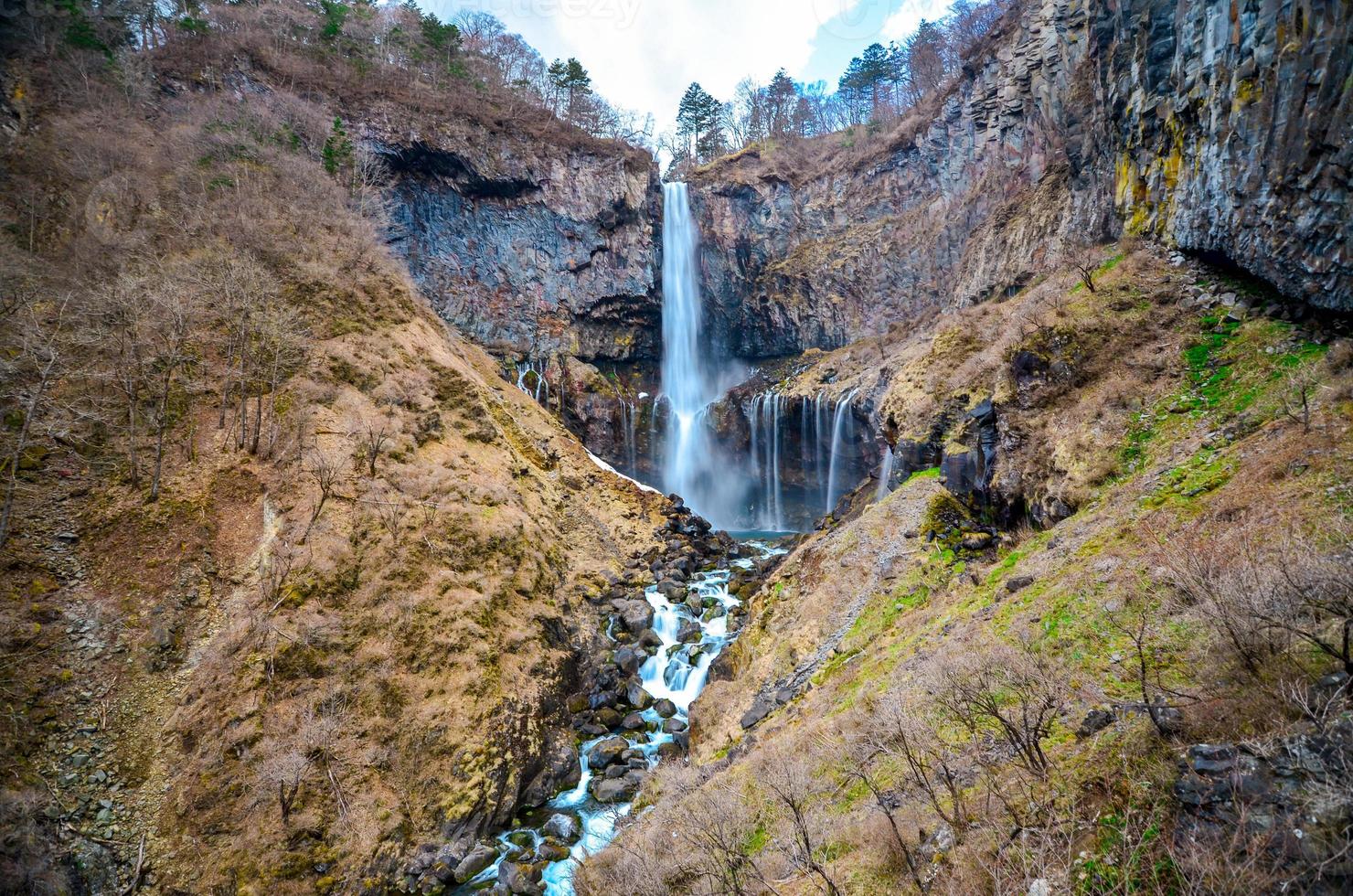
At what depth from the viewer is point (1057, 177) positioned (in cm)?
2819

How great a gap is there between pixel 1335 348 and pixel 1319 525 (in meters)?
4.97

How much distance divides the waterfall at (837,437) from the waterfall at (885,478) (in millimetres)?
11154

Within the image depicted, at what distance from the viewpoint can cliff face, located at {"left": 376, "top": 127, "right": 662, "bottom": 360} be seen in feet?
124

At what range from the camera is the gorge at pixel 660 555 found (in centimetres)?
527

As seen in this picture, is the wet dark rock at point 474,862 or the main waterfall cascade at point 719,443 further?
the main waterfall cascade at point 719,443

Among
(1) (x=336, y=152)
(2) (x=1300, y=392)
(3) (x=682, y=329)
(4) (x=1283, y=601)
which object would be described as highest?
(1) (x=336, y=152)

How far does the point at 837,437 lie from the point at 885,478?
13.9 m

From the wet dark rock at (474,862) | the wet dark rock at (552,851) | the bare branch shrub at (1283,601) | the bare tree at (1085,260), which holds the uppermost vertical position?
the bare tree at (1085,260)

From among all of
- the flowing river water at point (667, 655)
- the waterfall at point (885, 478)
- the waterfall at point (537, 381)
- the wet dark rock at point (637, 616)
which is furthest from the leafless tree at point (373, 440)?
the waterfall at point (537, 381)

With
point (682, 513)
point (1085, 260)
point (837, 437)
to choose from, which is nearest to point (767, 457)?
point (837, 437)

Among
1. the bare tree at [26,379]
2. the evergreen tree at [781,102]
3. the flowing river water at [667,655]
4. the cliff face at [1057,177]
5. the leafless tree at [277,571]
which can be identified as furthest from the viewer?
the evergreen tree at [781,102]

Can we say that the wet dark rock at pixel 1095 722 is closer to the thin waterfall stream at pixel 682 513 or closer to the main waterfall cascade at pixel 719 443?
the thin waterfall stream at pixel 682 513

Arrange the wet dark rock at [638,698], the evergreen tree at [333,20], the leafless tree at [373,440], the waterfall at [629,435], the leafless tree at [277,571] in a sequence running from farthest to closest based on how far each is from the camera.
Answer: the waterfall at [629,435] < the evergreen tree at [333,20] < the leafless tree at [373,440] < the wet dark rock at [638,698] < the leafless tree at [277,571]

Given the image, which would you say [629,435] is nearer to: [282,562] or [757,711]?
[282,562]
